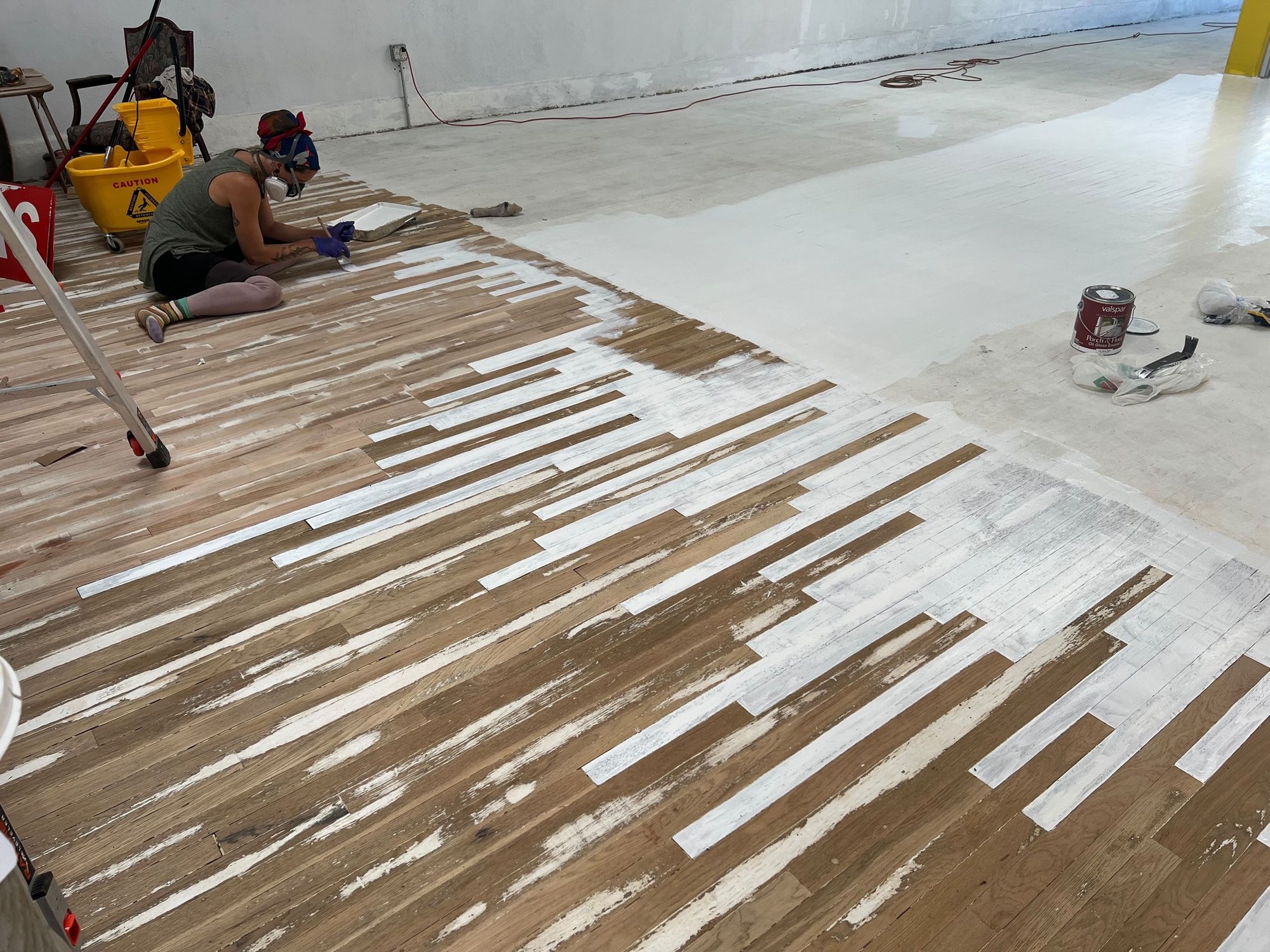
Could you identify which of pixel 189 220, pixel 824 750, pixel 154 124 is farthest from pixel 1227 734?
pixel 154 124

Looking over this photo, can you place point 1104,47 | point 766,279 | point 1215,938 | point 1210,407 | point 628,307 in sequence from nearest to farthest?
point 1215,938 → point 1210,407 → point 628,307 → point 766,279 → point 1104,47

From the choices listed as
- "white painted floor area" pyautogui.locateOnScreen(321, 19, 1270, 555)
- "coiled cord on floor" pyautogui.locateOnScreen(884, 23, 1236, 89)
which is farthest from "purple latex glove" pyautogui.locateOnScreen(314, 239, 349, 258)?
"coiled cord on floor" pyautogui.locateOnScreen(884, 23, 1236, 89)

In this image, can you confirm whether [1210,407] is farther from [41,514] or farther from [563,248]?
[41,514]

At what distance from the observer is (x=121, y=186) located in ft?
13.8

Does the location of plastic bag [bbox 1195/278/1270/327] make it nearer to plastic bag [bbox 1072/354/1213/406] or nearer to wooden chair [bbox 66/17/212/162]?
plastic bag [bbox 1072/354/1213/406]

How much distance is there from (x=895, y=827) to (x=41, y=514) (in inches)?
89.2

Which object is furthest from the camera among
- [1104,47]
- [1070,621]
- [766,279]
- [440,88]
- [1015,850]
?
[1104,47]

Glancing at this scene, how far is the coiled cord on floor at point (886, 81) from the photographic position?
672 cm

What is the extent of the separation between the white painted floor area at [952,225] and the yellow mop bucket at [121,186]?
1.26 meters

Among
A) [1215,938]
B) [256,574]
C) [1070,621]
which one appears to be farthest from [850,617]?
[256,574]

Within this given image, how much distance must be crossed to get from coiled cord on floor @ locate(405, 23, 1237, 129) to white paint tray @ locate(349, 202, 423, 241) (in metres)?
2.41

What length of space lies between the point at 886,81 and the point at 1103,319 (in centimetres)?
A: 586

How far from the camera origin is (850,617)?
194 cm

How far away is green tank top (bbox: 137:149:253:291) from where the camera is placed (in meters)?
3.55
